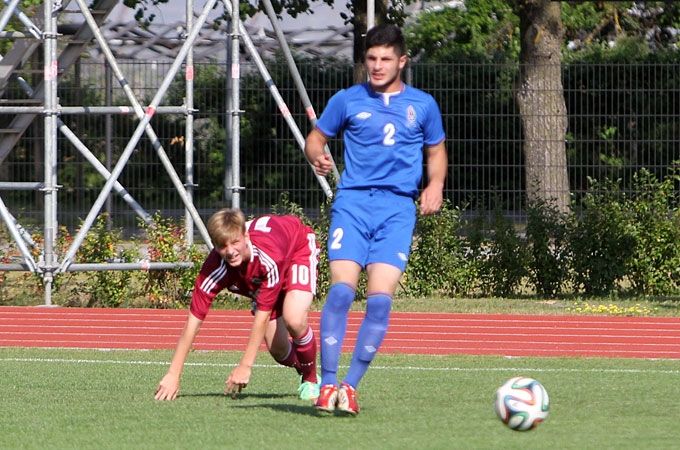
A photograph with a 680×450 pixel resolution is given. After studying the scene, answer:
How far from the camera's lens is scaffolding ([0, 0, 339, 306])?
1481cm

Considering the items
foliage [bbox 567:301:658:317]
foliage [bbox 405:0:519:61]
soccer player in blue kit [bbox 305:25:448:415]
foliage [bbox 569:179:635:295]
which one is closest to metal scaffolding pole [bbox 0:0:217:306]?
foliage [bbox 567:301:658:317]

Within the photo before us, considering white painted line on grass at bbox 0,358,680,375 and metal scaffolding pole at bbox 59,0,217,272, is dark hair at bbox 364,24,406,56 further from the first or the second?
metal scaffolding pole at bbox 59,0,217,272

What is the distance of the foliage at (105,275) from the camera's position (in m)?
15.6

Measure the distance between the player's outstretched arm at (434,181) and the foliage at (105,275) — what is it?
26.8 ft

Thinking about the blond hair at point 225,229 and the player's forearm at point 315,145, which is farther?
the player's forearm at point 315,145

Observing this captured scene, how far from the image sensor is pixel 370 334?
745 cm

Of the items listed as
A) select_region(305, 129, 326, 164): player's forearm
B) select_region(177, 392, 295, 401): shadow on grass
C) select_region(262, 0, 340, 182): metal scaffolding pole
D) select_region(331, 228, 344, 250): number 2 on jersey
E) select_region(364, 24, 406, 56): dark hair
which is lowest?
select_region(177, 392, 295, 401): shadow on grass

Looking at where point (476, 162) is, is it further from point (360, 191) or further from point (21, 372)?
point (360, 191)

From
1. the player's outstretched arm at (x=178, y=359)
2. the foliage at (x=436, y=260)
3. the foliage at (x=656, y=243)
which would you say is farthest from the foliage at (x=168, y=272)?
the player's outstretched arm at (x=178, y=359)

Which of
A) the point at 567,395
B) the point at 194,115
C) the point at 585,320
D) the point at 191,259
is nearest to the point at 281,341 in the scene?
the point at 567,395

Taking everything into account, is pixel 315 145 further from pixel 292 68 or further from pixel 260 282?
pixel 292 68

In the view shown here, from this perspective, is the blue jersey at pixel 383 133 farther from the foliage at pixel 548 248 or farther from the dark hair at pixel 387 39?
the foliage at pixel 548 248

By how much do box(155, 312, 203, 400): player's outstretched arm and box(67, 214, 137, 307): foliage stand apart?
771cm

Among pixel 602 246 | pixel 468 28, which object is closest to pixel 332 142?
pixel 602 246
